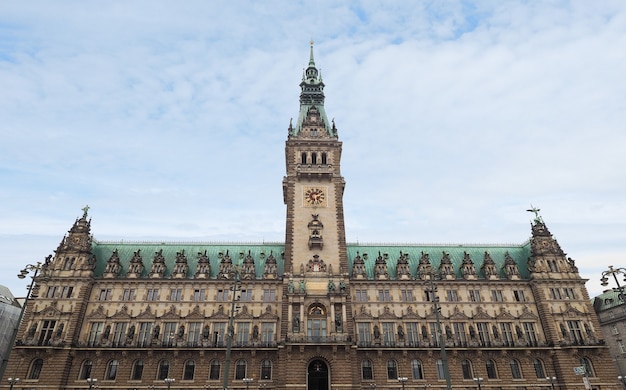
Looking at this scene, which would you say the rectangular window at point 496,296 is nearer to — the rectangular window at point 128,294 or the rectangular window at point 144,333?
the rectangular window at point 144,333

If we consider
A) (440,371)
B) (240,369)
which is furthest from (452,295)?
(240,369)

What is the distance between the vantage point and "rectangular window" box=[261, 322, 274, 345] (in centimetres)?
6009

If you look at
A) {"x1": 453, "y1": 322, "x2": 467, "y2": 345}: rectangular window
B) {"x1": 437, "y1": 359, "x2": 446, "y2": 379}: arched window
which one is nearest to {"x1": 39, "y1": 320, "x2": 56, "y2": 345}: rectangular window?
{"x1": 437, "y1": 359, "x2": 446, "y2": 379}: arched window

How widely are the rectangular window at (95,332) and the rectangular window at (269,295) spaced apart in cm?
2457

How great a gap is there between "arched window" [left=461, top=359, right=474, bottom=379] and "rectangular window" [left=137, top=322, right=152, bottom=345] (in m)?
46.7

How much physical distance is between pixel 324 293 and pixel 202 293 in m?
19.4

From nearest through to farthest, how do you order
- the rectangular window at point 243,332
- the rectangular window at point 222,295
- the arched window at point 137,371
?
the arched window at point 137,371 → the rectangular window at point 243,332 → the rectangular window at point 222,295

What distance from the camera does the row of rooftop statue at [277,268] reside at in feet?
212

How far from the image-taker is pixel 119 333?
60.2 metres

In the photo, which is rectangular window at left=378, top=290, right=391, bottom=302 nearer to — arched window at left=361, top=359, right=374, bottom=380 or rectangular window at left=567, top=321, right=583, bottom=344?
arched window at left=361, top=359, right=374, bottom=380

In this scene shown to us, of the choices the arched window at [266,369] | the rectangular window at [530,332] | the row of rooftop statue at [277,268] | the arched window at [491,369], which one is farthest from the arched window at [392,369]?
the rectangular window at [530,332]

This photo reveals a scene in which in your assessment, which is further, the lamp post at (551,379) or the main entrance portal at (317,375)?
the lamp post at (551,379)

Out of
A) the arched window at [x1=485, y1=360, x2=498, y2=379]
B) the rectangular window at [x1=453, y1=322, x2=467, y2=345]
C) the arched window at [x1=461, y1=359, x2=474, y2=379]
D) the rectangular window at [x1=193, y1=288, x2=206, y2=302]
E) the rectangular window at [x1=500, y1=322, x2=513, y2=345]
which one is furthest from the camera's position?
the rectangular window at [x1=193, y1=288, x2=206, y2=302]

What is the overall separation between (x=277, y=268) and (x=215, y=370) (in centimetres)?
1778
